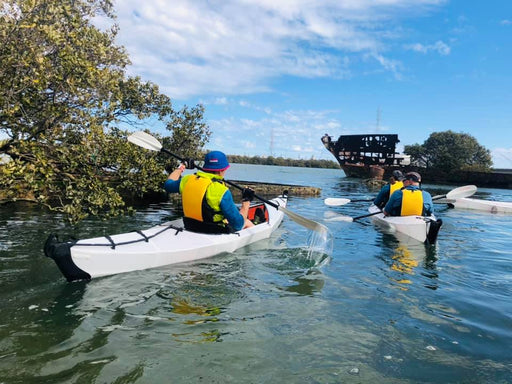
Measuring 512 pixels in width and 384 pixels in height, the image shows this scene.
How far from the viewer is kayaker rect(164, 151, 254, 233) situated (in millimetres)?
6355

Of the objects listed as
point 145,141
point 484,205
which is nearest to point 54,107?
point 145,141

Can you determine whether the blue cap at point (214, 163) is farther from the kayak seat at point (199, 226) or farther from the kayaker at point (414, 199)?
the kayaker at point (414, 199)

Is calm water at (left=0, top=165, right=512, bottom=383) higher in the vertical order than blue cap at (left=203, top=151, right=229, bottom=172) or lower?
lower

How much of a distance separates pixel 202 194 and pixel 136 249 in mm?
1460

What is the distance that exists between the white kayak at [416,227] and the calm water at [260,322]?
1.38 m

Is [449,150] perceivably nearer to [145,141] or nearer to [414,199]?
[414,199]

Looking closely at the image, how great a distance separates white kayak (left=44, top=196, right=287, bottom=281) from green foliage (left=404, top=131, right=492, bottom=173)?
211 feet

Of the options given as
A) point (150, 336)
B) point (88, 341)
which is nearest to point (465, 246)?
point (150, 336)

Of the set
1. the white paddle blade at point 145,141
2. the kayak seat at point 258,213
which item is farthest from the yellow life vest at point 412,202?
the white paddle blade at point 145,141

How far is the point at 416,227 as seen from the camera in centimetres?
943

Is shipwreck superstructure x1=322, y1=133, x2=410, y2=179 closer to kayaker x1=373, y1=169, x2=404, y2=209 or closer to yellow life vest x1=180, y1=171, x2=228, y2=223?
kayaker x1=373, y1=169, x2=404, y2=209

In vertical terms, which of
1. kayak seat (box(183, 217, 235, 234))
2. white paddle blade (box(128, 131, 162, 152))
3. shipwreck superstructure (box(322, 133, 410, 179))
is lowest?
kayak seat (box(183, 217, 235, 234))

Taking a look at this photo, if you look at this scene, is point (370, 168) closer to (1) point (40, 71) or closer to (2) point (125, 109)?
(2) point (125, 109)

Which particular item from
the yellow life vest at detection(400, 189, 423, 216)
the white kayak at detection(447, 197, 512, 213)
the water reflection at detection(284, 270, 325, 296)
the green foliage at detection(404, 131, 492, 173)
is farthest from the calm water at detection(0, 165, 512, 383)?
the green foliage at detection(404, 131, 492, 173)
